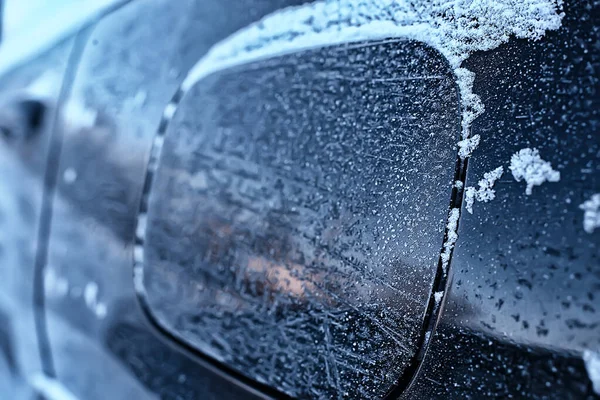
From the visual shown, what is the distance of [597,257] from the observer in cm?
56

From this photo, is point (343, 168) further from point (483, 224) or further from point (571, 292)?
point (571, 292)

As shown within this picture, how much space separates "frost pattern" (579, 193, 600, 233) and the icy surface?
131 mm

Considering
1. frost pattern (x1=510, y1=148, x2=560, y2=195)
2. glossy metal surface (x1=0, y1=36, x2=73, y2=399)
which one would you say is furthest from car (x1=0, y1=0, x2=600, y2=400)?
glossy metal surface (x1=0, y1=36, x2=73, y2=399)

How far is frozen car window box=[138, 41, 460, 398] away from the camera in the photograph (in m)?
0.73

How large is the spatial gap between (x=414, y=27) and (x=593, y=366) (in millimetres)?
501

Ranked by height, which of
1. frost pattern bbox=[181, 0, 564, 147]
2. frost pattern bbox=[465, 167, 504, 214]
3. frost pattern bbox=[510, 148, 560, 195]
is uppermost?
frost pattern bbox=[181, 0, 564, 147]

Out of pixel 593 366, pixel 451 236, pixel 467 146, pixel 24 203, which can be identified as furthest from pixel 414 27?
pixel 24 203

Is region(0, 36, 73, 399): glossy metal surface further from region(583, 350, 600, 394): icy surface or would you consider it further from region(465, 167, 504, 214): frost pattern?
region(583, 350, 600, 394): icy surface

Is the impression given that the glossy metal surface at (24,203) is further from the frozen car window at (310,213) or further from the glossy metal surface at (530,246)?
the glossy metal surface at (530,246)

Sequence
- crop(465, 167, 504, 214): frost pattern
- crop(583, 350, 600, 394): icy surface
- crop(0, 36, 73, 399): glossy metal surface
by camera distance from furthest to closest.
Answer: crop(0, 36, 73, 399): glossy metal surface
crop(465, 167, 504, 214): frost pattern
crop(583, 350, 600, 394): icy surface

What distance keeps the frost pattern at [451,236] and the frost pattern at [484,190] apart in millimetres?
19

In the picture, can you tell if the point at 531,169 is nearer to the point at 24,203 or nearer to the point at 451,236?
the point at 451,236

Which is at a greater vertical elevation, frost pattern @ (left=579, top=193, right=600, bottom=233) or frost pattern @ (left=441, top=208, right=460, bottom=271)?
frost pattern @ (left=579, top=193, right=600, bottom=233)

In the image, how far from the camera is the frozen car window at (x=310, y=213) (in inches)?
28.8
